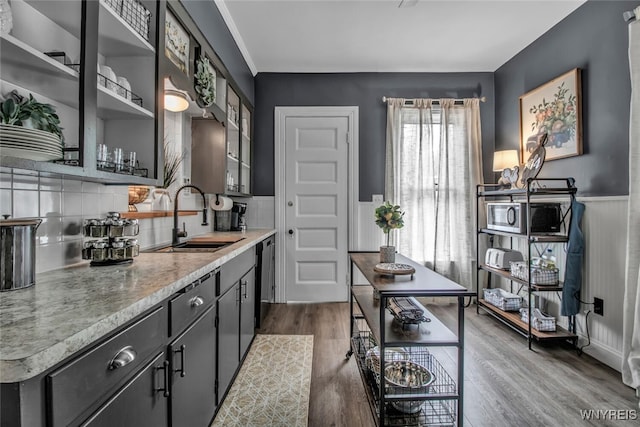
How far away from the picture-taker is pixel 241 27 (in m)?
3.04

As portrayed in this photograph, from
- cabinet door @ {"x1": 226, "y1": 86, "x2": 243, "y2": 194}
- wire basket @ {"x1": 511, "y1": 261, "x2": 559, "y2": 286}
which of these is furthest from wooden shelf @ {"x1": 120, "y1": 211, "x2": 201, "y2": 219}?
wire basket @ {"x1": 511, "y1": 261, "x2": 559, "y2": 286}

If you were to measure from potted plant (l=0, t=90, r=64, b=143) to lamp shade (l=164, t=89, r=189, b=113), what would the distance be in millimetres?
838

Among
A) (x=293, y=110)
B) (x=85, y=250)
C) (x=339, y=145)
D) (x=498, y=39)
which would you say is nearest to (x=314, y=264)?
(x=339, y=145)

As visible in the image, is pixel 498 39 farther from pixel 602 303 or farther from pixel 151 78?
pixel 151 78

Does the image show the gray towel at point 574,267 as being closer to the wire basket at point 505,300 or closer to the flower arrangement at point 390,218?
the wire basket at point 505,300

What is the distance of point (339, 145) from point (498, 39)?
1.96 m

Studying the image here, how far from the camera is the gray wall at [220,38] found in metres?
2.20

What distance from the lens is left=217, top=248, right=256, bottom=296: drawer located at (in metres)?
1.78

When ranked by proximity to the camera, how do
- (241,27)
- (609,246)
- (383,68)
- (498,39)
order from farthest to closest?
(383,68) < (498,39) < (241,27) < (609,246)

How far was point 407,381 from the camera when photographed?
70.5 inches

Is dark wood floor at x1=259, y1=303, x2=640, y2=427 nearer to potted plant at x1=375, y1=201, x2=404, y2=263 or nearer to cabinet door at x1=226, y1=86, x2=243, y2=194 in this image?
potted plant at x1=375, y1=201, x2=404, y2=263

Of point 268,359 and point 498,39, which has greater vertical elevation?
point 498,39

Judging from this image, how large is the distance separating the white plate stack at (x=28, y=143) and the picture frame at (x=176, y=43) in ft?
3.06

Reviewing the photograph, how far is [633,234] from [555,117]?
1.36 m
